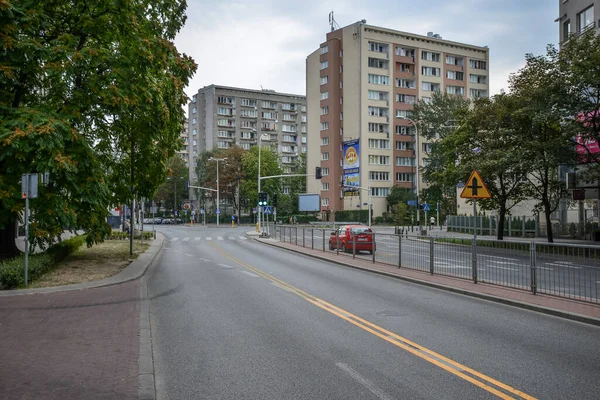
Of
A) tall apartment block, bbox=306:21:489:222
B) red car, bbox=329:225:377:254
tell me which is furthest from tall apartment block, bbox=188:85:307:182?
red car, bbox=329:225:377:254

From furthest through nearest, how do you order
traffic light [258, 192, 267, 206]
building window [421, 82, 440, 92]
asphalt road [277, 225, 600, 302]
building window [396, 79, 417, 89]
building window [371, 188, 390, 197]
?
building window [421, 82, 440, 92] < building window [396, 79, 417, 89] < building window [371, 188, 390, 197] < traffic light [258, 192, 267, 206] < asphalt road [277, 225, 600, 302]

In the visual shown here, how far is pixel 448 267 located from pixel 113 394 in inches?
450

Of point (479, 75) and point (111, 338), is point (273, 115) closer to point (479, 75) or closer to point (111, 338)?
point (479, 75)

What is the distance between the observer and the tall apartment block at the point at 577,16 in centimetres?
3333

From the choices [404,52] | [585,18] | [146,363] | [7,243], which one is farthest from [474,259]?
[404,52]

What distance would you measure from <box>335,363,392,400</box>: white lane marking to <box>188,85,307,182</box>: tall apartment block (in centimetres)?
10054

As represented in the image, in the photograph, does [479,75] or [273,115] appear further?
[273,115]

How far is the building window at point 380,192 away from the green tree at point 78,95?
60849mm

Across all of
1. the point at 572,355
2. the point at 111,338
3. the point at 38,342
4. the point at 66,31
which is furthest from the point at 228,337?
the point at 66,31

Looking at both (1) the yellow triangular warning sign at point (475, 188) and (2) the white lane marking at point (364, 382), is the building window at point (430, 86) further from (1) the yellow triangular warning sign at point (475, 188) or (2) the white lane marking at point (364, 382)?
(2) the white lane marking at point (364, 382)

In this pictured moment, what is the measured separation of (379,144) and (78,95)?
222 ft

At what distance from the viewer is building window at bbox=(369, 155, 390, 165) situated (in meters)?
79.4

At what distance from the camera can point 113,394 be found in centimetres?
521

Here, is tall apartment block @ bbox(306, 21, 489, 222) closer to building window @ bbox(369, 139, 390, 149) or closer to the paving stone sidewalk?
building window @ bbox(369, 139, 390, 149)
